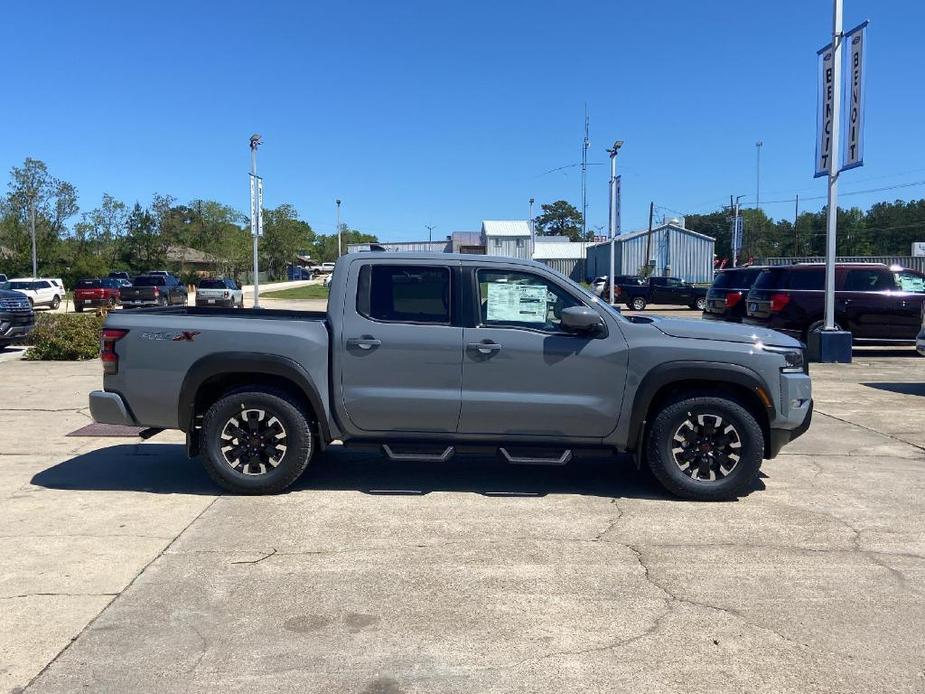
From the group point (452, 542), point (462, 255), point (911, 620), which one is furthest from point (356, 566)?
point (911, 620)

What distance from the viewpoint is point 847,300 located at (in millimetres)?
15578

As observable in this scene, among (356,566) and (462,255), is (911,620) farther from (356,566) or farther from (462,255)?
(462,255)

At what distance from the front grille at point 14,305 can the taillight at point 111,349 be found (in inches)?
458

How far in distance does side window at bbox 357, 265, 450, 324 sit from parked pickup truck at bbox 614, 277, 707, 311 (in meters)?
31.0

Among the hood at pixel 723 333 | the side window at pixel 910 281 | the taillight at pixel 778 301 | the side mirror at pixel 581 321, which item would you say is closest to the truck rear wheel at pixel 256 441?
the side mirror at pixel 581 321

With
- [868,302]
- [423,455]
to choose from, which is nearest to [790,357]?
[423,455]

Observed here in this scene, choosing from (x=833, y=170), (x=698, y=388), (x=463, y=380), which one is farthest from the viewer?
(x=833, y=170)

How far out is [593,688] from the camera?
11.0 ft

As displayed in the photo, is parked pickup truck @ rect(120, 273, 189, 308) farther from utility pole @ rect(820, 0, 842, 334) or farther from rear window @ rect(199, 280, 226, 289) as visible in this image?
utility pole @ rect(820, 0, 842, 334)

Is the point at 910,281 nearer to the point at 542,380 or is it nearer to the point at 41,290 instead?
the point at 542,380

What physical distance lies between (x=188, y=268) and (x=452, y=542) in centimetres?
7150

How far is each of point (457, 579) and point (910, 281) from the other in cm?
1468

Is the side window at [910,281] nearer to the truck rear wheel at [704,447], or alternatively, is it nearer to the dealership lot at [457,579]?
the dealership lot at [457,579]

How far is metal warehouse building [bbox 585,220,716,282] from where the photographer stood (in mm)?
61375
